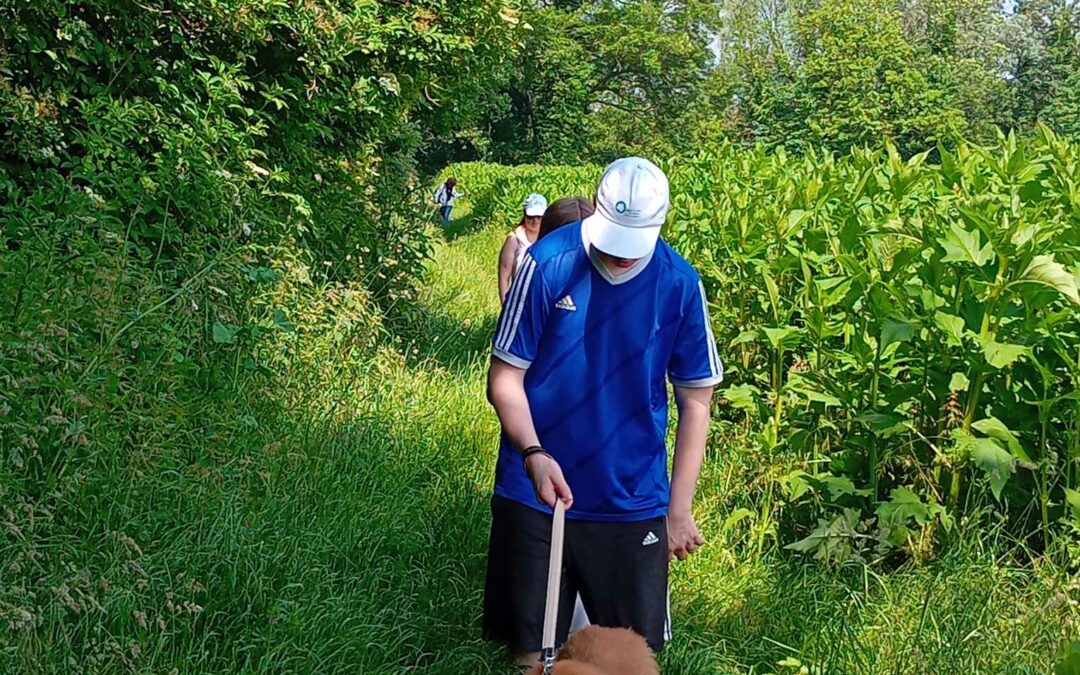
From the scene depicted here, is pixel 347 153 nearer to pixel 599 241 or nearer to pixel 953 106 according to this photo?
pixel 599 241

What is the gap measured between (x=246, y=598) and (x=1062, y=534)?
11.0 ft

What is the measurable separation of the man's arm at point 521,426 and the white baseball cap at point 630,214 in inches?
19.2

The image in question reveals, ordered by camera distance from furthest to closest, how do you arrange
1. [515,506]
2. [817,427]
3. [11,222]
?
1. [817,427]
2. [11,222]
3. [515,506]

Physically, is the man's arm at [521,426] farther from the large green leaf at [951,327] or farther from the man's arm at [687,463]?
the large green leaf at [951,327]

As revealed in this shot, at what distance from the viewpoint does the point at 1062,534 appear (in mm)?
5078

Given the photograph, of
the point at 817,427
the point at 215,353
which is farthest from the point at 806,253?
the point at 215,353

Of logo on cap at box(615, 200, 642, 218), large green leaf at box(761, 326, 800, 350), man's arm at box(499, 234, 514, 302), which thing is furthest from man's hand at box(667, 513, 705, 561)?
man's arm at box(499, 234, 514, 302)

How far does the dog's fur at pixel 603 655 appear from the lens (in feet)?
9.99

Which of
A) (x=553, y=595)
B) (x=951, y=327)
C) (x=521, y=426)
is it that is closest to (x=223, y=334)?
(x=521, y=426)

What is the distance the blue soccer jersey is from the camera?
372 centimetres

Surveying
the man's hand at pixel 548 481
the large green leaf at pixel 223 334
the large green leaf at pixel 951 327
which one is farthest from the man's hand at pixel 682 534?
the large green leaf at pixel 223 334

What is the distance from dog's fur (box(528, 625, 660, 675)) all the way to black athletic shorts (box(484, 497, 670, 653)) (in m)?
0.46

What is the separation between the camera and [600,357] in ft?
12.3

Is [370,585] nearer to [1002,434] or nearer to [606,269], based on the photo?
[606,269]
